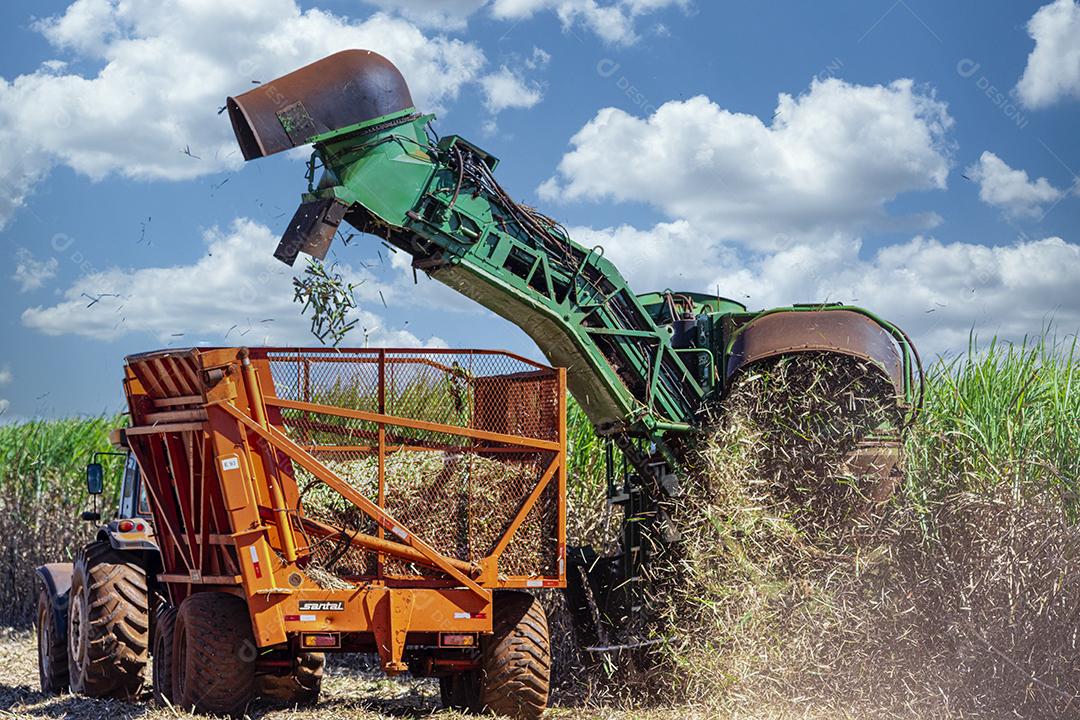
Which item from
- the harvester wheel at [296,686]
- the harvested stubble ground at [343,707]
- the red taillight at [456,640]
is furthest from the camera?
the harvester wheel at [296,686]

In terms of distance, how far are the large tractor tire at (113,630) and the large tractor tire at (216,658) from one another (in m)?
1.67

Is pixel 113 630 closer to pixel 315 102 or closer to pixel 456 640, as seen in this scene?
pixel 456 640

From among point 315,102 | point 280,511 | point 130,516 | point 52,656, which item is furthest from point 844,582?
point 52,656

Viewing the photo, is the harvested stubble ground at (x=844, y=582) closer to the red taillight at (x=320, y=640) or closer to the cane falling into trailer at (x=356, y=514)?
the cane falling into trailer at (x=356, y=514)

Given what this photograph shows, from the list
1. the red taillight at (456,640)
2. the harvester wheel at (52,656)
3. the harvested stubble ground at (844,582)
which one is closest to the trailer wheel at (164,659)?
the red taillight at (456,640)

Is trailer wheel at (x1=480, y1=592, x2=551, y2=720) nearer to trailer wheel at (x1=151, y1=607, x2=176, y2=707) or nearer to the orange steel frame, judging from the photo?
the orange steel frame

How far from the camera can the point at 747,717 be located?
26.2 feet

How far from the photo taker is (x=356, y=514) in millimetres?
7883

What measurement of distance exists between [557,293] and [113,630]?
4070 mm

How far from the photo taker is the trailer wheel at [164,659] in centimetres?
817

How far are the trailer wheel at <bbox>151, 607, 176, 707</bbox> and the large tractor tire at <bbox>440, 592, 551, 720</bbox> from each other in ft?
6.33

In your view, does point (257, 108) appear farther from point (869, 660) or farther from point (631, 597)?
point (869, 660)

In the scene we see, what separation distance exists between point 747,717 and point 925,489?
230 centimetres

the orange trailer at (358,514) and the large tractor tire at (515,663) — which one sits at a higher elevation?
the orange trailer at (358,514)
